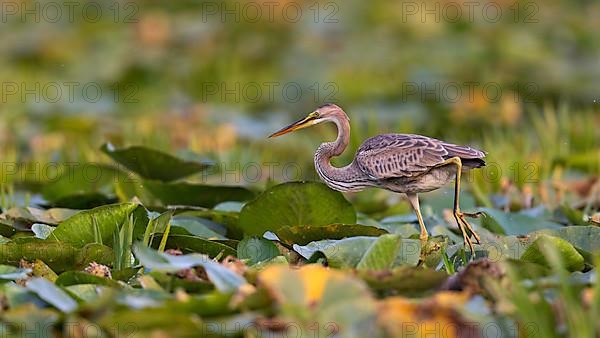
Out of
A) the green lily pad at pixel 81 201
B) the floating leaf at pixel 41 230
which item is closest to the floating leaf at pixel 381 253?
the floating leaf at pixel 41 230

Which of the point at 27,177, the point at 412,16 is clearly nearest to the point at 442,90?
the point at 412,16

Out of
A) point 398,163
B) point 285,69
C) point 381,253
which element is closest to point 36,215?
point 398,163

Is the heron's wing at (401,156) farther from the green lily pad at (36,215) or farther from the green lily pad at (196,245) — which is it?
the green lily pad at (36,215)

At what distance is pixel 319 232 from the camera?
330cm

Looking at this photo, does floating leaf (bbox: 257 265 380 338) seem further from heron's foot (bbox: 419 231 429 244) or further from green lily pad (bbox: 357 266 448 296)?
heron's foot (bbox: 419 231 429 244)

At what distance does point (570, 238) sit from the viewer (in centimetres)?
335

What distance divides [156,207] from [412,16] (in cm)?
596

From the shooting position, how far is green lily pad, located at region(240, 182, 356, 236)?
3.54 metres

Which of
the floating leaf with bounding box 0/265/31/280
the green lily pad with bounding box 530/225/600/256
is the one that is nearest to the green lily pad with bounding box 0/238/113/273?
the floating leaf with bounding box 0/265/31/280

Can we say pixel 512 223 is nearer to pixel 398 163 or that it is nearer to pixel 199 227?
pixel 398 163

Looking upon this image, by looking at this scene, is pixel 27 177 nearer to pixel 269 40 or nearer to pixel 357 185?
pixel 357 185

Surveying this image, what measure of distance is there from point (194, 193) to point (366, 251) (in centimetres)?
131

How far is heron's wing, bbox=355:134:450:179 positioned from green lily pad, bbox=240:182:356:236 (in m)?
0.22

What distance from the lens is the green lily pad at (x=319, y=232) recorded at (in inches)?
129
